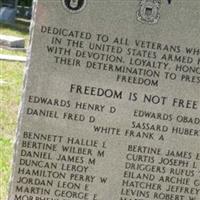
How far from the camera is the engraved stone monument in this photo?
4.36 m

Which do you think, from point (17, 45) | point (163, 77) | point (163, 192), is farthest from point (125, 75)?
point (17, 45)

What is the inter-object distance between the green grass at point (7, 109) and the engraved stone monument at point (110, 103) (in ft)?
5.22

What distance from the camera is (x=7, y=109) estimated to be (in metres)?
9.69

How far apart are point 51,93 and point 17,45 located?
1325 cm

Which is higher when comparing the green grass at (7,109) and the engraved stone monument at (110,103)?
the engraved stone monument at (110,103)

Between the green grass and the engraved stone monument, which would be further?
the green grass

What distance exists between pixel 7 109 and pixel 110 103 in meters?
5.44

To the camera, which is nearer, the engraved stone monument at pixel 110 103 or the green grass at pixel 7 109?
the engraved stone monument at pixel 110 103

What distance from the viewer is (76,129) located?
447cm

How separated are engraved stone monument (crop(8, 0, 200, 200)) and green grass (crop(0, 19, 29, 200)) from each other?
1.59 meters

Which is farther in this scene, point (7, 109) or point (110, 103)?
point (7, 109)

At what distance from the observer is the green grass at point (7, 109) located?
6.75 m

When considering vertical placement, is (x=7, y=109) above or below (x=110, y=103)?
below

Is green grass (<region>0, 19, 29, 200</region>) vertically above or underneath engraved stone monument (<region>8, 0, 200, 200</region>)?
underneath
